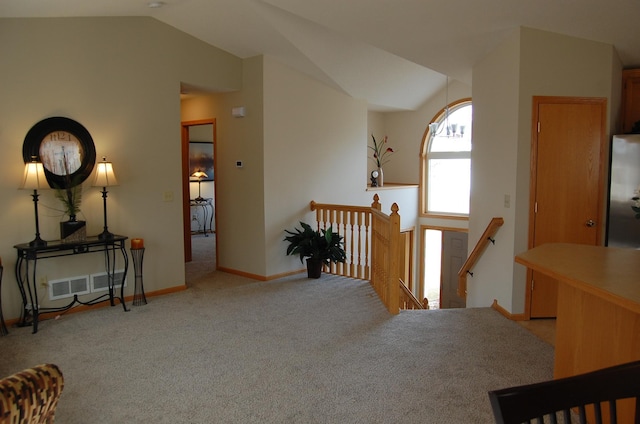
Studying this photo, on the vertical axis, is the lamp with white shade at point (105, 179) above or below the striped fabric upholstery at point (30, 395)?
above

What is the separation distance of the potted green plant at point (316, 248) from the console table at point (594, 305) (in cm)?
345

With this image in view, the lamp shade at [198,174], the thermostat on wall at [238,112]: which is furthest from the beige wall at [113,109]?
the lamp shade at [198,174]

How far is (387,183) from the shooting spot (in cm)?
983

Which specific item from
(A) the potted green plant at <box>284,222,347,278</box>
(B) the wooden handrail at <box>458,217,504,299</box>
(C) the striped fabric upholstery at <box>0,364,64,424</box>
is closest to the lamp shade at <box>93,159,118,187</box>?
(A) the potted green plant at <box>284,222,347,278</box>

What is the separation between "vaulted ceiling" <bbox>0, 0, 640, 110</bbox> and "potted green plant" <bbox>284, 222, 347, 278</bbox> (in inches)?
86.4

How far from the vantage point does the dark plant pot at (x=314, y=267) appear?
634cm

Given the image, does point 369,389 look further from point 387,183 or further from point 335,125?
point 387,183

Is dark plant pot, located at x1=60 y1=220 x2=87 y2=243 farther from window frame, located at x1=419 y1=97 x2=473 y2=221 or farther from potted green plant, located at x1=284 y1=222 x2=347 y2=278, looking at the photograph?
window frame, located at x1=419 y1=97 x2=473 y2=221

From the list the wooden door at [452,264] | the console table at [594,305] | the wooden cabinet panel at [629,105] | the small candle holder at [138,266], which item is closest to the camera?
the console table at [594,305]

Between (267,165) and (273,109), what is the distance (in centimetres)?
74

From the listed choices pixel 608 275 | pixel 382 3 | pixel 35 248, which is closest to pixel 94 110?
pixel 35 248

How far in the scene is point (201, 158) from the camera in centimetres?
1049

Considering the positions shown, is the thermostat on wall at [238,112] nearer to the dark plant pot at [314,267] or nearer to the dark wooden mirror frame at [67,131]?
the dark wooden mirror frame at [67,131]

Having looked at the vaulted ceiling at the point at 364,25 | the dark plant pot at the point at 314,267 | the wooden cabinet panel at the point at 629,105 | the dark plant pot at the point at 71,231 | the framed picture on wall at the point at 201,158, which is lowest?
the dark plant pot at the point at 314,267
